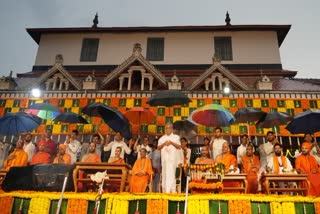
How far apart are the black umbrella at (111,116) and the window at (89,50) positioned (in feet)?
40.8

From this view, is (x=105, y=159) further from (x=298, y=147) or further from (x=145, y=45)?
(x=145, y=45)

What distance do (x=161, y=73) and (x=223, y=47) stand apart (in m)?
6.66

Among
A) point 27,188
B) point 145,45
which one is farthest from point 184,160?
point 145,45

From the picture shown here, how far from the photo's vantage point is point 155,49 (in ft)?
84.4

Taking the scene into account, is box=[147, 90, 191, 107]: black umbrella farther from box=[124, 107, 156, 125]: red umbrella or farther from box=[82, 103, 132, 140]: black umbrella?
box=[82, 103, 132, 140]: black umbrella

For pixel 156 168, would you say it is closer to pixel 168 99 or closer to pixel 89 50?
pixel 168 99

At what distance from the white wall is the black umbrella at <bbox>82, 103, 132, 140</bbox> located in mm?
11781

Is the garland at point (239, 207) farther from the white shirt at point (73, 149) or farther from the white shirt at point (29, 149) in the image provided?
the white shirt at point (29, 149)

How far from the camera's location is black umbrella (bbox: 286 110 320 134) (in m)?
12.5

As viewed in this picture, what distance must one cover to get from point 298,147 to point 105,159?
29.0 ft

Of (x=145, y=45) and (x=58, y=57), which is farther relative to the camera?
(x=145, y=45)

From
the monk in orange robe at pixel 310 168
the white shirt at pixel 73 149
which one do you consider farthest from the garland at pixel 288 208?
the white shirt at pixel 73 149

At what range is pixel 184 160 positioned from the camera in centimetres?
1291

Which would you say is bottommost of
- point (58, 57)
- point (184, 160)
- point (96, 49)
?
point (184, 160)
